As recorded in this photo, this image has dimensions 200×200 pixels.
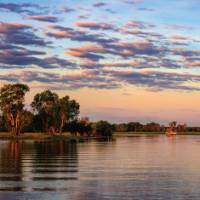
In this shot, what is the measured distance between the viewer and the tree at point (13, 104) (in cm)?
15425

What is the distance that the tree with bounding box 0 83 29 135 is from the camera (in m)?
154

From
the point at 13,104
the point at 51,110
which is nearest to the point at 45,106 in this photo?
the point at 51,110

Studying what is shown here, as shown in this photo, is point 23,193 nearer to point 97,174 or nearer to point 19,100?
point 97,174

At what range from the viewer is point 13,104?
508 feet

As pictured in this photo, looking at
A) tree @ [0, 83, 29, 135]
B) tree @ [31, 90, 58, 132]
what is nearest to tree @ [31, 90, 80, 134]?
tree @ [31, 90, 58, 132]

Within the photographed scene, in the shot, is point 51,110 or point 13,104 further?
point 51,110

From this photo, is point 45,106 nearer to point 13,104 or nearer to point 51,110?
point 51,110

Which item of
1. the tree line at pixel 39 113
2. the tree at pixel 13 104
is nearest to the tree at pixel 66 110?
the tree line at pixel 39 113

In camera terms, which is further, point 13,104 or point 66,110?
point 66,110

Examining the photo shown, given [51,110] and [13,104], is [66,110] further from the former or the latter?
[13,104]

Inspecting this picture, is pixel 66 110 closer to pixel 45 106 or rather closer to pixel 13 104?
pixel 45 106

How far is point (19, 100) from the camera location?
509 ft

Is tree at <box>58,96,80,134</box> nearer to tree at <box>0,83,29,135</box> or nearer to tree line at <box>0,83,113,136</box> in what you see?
tree line at <box>0,83,113,136</box>

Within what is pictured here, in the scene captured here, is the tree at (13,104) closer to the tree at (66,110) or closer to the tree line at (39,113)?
the tree line at (39,113)
